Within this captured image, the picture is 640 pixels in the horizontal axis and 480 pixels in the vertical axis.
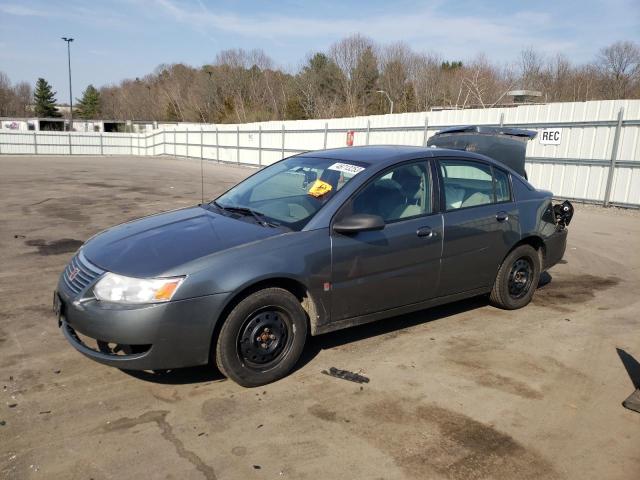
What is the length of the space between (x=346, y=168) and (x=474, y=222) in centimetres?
134

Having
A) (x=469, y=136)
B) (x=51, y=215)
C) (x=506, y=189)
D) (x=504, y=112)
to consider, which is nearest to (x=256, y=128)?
(x=504, y=112)

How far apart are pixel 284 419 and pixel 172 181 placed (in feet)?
61.3

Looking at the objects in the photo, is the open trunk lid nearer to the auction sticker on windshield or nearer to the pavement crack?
the auction sticker on windshield

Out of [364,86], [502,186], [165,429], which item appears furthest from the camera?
[364,86]

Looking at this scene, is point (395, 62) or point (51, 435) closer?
point (51, 435)

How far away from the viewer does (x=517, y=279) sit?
534cm

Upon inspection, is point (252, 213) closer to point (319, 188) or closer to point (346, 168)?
point (319, 188)

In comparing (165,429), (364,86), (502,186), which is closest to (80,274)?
(165,429)

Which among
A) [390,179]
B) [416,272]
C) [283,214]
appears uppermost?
[390,179]

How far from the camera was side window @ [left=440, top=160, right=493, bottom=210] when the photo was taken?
4.67m

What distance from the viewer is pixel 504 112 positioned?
15.3 metres

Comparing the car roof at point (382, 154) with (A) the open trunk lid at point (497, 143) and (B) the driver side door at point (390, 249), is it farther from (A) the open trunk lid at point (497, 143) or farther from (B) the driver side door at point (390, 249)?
(A) the open trunk lid at point (497, 143)

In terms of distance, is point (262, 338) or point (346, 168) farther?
point (346, 168)

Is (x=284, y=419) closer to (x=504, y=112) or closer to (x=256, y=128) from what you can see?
(x=504, y=112)
